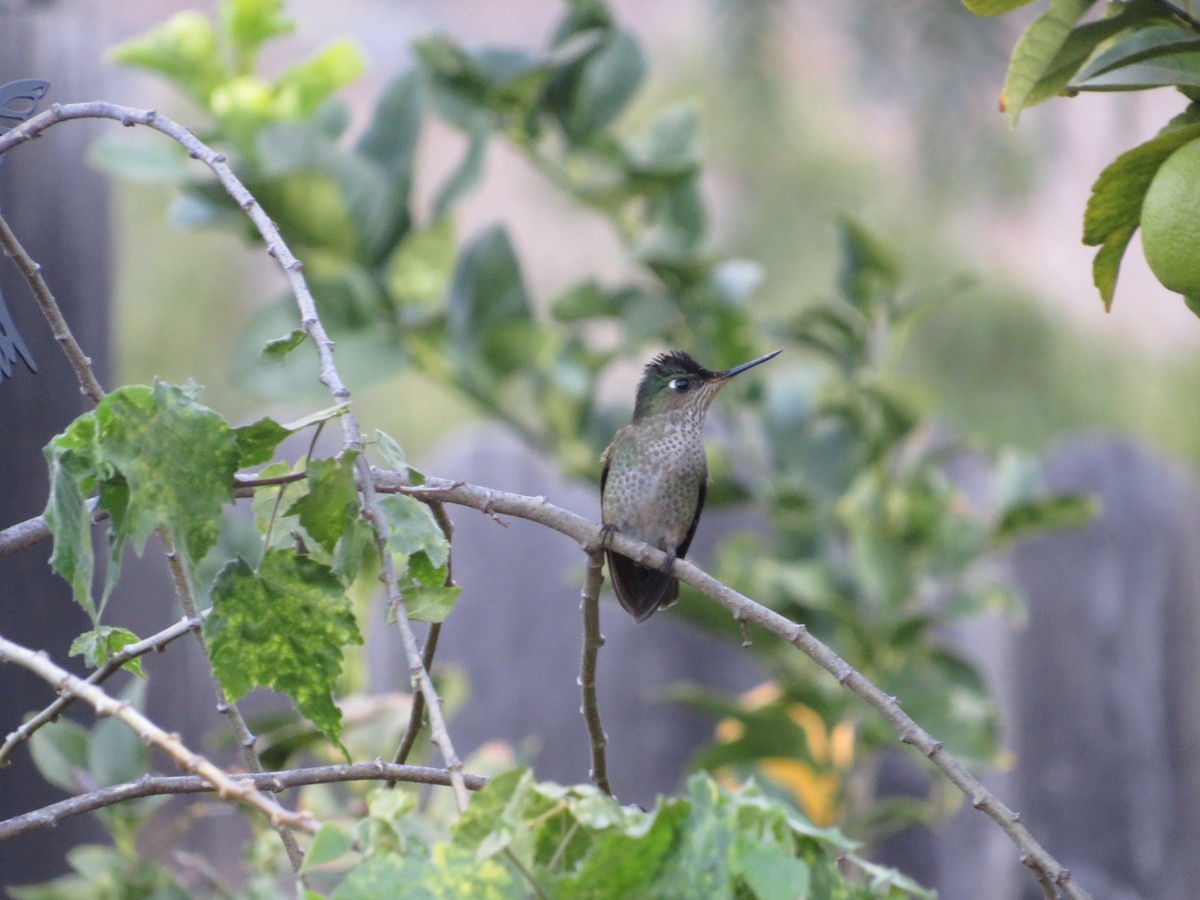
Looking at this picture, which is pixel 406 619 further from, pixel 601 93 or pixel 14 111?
pixel 601 93

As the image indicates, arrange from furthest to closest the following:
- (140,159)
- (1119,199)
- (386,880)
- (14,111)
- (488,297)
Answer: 1. (488,297)
2. (140,159)
3. (14,111)
4. (1119,199)
5. (386,880)

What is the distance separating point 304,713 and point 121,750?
801 millimetres

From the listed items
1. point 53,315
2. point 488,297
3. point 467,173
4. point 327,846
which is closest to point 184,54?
point 467,173

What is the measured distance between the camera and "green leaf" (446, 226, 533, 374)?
5.81 ft

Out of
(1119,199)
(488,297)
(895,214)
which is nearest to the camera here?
(1119,199)

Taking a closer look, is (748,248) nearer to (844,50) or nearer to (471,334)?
(844,50)

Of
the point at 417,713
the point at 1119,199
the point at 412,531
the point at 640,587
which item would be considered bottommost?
the point at 640,587

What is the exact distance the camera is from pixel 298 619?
0.58 meters

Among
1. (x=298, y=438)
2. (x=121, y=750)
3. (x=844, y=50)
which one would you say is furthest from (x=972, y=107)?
(x=121, y=750)

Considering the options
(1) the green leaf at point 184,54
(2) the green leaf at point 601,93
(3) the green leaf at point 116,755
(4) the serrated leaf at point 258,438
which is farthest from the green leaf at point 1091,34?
(1) the green leaf at point 184,54

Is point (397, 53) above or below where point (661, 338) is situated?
above

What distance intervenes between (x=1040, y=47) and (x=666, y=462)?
983mm

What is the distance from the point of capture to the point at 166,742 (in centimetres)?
49

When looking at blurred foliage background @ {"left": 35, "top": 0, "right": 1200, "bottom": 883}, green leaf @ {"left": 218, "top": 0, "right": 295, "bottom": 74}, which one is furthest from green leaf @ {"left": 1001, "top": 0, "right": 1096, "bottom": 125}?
green leaf @ {"left": 218, "top": 0, "right": 295, "bottom": 74}
